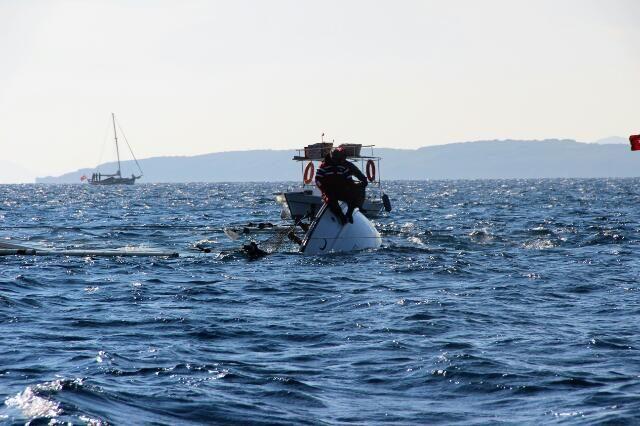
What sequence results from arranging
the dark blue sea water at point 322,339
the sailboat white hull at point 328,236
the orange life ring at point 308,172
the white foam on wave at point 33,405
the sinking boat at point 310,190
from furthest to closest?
the sinking boat at point 310,190
the orange life ring at point 308,172
the sailboat white hull at point 328,236
the dark blue sea water at point 322,339
the white foam on wave at point 33,405

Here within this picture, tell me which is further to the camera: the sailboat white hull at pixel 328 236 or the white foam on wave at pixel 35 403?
the sailboat white hull at pixel 328 236

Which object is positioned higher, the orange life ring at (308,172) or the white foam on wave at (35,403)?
the orange life ring at (308,172)

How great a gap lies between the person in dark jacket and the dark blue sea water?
1283 millimetres

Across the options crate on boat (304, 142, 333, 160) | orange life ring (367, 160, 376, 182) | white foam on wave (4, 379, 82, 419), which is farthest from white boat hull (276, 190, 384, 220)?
white foam on wave (4, 379, 82, 419)

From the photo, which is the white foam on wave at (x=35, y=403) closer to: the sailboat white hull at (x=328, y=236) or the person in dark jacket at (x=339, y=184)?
the person in dark jacket at (x=339, y=184)

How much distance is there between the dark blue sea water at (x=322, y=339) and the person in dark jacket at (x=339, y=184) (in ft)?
4.21

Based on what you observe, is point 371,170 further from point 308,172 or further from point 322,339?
point 322,339

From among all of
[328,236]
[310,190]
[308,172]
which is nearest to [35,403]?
[328,236]

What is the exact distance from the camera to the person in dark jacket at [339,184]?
80.1 ft

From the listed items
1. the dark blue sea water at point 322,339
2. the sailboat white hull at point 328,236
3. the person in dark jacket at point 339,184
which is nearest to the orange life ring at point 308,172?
the sailboat white hull at point 328,236

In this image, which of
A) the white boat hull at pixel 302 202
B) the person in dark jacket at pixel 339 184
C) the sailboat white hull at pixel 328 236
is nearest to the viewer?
the person in dark jacket at pixel 339 184

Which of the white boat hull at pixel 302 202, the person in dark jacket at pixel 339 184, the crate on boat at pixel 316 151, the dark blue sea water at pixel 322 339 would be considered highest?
the crate on boat at pixel 316 151

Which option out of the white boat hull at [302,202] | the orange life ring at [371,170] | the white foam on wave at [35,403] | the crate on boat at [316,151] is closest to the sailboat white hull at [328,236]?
the orange life ring at [371,170]

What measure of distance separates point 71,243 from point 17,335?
669 inches
